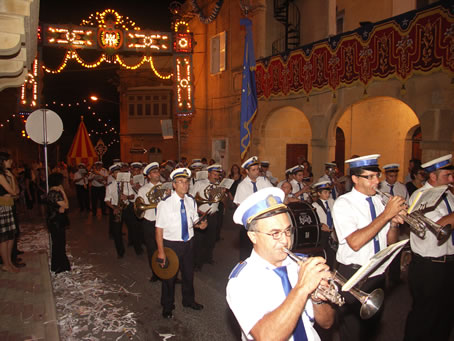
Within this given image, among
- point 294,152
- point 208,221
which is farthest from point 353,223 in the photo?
point 294,152

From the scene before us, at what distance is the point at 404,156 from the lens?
1410 cm

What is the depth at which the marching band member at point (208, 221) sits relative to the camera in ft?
26.1

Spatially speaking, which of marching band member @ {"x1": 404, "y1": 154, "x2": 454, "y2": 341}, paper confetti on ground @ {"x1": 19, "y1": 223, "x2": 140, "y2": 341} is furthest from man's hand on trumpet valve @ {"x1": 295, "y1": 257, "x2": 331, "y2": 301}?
paper confetti on ground @ {"x1": 19, "y1": 223, "x2": 140, "y2": 341}

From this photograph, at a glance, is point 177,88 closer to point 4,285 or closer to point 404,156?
point 404,156

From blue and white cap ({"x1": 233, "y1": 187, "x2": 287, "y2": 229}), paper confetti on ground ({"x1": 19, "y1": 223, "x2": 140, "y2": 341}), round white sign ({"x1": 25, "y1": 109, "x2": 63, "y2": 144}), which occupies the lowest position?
paper confetti on ground ({"x1": 19, "y1": 223, "x2": 140, "y2": 341})

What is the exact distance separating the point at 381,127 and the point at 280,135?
16.2ft

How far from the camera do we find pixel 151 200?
753 cm

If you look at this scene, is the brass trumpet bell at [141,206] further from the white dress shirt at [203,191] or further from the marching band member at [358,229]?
the marching band member at [358,229]

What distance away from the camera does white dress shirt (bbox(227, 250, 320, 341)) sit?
2.21m

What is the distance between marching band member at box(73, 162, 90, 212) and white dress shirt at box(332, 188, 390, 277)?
13.1 metres

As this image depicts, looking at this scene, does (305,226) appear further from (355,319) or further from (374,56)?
(374,56)

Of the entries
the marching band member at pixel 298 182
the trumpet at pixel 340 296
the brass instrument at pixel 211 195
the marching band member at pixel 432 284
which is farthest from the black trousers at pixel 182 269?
the marching band member at pixel 298 182

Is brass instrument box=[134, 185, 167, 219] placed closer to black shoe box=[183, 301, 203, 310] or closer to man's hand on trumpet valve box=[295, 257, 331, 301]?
black shoe box=[183, 301, 203, 310]

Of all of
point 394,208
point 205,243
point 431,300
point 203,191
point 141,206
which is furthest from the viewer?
point 203,191
